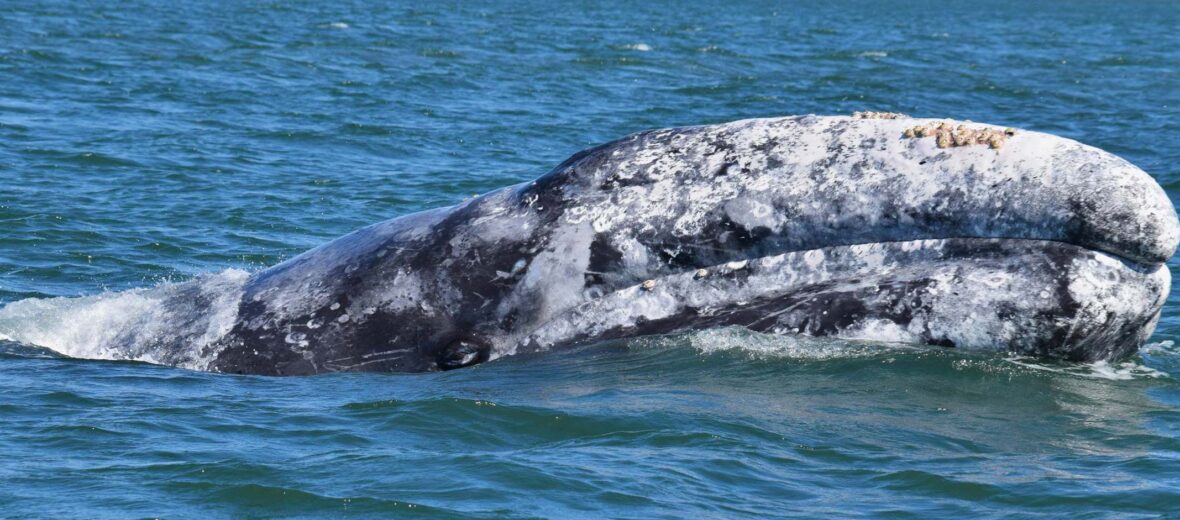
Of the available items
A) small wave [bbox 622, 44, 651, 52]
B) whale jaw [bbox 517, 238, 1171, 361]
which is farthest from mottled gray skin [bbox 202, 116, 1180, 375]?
small wave [bbox 622, 44, 651, 52]

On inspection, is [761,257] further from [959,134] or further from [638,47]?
[638,47]

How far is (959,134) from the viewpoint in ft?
30.8

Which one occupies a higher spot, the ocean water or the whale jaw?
the whale jaw

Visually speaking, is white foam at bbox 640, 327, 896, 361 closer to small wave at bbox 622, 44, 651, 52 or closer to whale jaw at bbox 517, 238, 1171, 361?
whale jaw at bbox 517, 238, 1171, 361

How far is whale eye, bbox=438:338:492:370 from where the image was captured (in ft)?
32.9

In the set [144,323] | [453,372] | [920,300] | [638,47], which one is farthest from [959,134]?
[638,47]

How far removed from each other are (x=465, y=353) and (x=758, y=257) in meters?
1.87

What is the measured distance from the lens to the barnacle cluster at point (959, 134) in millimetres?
9320

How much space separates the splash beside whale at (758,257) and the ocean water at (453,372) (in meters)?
0.22

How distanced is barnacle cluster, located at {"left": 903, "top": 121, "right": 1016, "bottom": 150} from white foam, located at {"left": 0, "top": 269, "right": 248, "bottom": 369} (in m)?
4.42

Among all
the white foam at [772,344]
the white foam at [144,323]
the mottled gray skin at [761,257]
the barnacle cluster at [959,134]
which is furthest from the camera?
the white foam at [144,323]

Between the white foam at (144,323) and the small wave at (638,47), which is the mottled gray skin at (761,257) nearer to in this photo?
the white foam at (144,323)

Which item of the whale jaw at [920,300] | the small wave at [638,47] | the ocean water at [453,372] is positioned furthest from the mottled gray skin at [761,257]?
the small wave at [638,47]

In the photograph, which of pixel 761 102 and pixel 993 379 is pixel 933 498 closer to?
pixel 993 379
